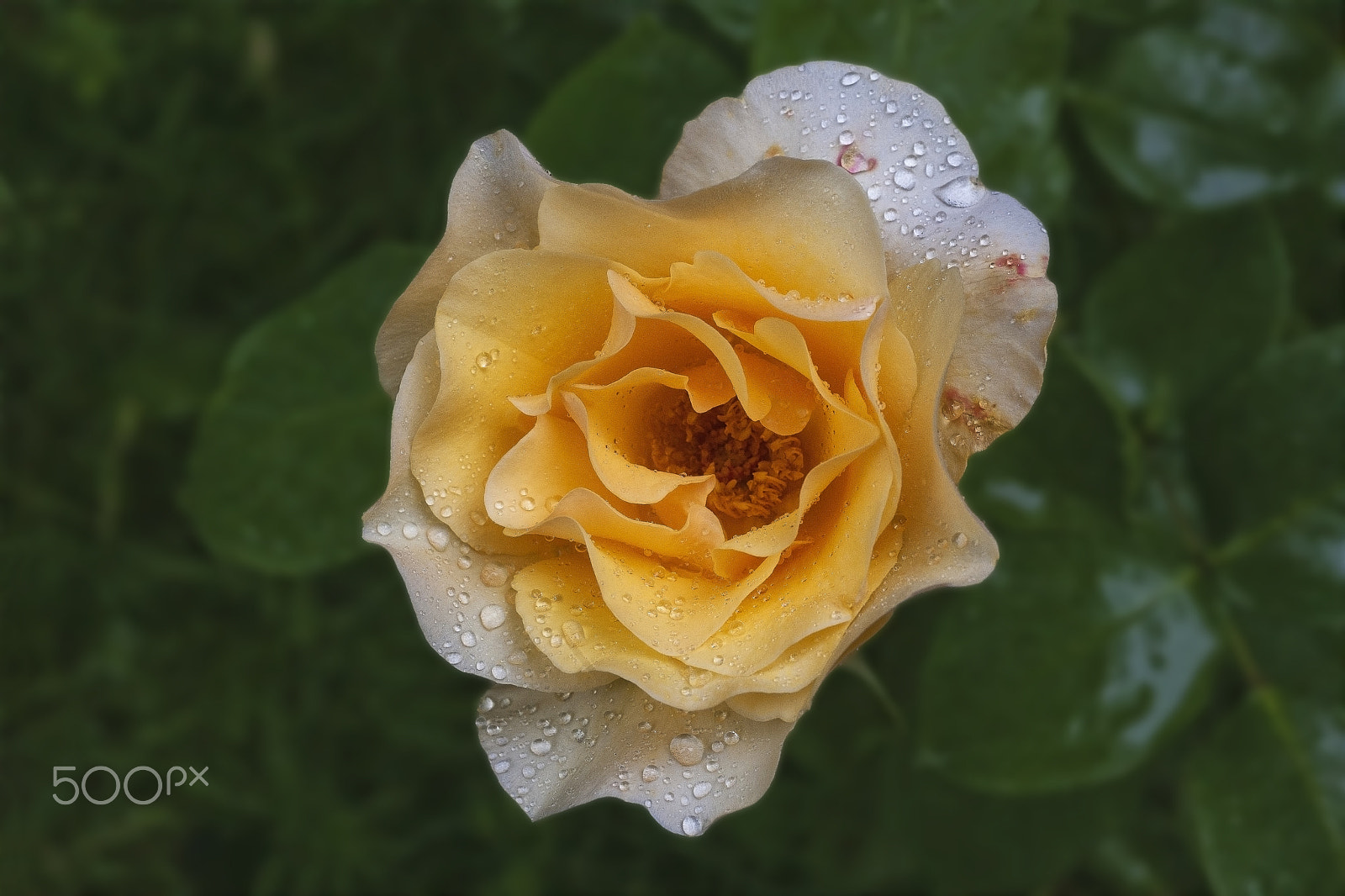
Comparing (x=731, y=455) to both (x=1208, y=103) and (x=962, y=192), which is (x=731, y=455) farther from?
(x=1208, y=103)

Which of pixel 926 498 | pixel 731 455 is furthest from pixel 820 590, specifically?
pixel 731 455

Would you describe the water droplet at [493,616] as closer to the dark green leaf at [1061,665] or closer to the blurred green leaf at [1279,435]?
the dark green leaf at [1061,665]

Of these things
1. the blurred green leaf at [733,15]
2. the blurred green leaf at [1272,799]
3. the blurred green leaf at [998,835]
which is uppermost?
the blurred green leaf at [733,15]

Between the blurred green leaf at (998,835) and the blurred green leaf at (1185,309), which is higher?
the blurred green leaf at (1185,309)

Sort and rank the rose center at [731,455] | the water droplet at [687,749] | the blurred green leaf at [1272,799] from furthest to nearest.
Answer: the blurred green leaf at [1272,799], the rose center at [731,455], the water droplet at [687,749]

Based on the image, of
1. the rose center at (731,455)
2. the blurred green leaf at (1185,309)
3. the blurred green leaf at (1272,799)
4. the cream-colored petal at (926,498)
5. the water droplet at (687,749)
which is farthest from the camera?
the blurred green leaf at (1185,309)

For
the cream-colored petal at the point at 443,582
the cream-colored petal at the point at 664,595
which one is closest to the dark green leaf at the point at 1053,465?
the cream-colored petal at the point at 664,595

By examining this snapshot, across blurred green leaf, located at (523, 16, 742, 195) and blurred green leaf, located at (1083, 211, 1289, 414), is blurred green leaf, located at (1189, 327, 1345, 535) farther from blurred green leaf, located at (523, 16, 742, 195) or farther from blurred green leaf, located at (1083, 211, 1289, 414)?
blurred green leaf, located at (523, 16, 742, 195)

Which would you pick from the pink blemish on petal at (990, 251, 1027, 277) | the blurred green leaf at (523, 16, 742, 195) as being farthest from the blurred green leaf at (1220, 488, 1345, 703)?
the blurred green leaf at (523, 16, 742, 195)
